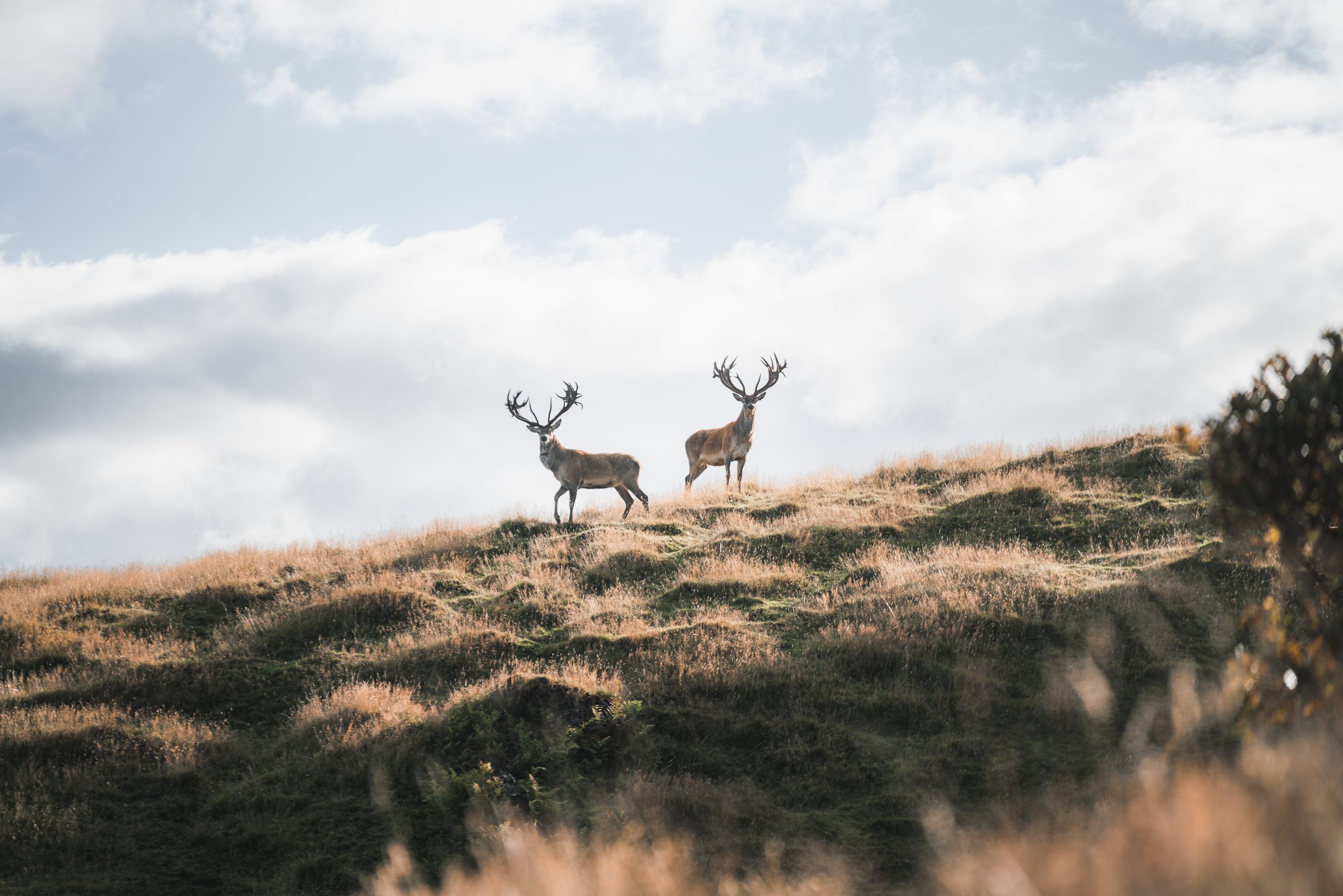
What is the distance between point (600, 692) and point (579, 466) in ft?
42.7

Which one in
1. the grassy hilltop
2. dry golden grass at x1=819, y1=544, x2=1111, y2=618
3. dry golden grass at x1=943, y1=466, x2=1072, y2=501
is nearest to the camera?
the grassy hilltop

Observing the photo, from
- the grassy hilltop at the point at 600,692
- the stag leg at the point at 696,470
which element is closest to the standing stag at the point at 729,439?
the stag leg at the point at 696,470

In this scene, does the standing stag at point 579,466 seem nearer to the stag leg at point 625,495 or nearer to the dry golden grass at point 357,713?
the stag leg at point 625,495

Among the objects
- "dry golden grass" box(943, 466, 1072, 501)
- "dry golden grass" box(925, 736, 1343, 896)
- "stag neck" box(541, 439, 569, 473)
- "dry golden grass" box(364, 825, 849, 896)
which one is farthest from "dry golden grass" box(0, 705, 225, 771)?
"dry golden grass" box(943, 466, 1072, 501)

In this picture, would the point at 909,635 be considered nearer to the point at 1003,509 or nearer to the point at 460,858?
the point at 460,858

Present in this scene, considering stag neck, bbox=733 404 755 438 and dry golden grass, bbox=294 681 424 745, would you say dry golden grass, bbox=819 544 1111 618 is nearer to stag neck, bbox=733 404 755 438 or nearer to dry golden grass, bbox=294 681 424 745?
dry golden grass, bbox=294 681 424 745

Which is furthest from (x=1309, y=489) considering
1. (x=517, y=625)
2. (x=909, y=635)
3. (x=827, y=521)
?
(x=827, y=521)

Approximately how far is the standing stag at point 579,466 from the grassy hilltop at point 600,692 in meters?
5.23

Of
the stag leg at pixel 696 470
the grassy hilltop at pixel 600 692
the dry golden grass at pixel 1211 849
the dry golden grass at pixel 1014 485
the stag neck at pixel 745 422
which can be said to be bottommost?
the grassy hilltop at pixel 600 692

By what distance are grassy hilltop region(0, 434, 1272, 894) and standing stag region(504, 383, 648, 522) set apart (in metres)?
5.23

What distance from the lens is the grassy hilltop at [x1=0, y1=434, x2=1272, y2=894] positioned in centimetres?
870

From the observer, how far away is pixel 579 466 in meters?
23.4

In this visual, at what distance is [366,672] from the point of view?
40.8ft

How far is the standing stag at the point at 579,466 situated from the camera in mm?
23312
